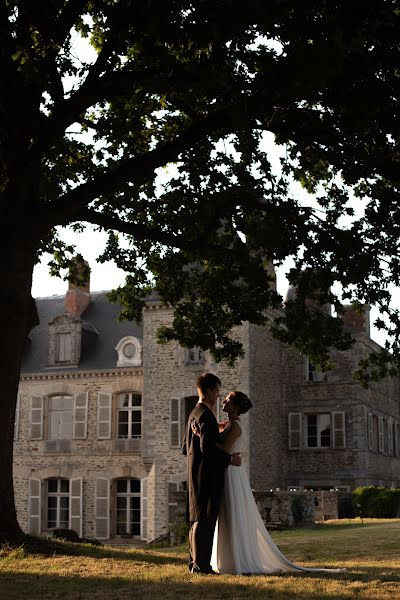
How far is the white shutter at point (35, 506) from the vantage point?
31.4 metres

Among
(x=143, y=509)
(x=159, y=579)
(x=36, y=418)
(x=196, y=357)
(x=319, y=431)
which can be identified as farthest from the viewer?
(x=36, y=418)

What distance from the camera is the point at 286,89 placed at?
23.2 feet

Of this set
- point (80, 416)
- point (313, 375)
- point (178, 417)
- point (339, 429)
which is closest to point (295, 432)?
point (339, 429)

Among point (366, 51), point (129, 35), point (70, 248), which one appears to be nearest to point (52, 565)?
point (129, 35)

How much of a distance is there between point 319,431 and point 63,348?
10.8 meters

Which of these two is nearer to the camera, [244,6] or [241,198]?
[244,6]

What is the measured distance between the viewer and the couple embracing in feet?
24.8

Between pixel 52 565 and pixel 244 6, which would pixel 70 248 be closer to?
pixel 52 565

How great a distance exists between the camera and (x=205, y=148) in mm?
12180

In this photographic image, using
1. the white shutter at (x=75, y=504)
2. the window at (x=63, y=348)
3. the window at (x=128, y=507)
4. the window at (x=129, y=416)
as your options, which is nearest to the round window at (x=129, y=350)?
the window at (x=129, y=416)

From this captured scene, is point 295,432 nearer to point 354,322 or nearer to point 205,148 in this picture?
point 354,322

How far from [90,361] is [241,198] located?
73.4ft

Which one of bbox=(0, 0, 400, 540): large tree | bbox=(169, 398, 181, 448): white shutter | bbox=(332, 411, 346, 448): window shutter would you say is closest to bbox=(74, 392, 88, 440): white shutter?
bbox=(169, 398, 181, 448): white shutter

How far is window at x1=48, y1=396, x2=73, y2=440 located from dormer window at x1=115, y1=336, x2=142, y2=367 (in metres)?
2.80
